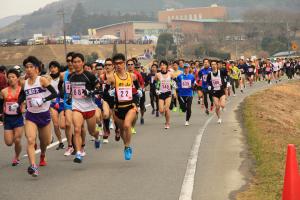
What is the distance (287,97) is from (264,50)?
8449 cm

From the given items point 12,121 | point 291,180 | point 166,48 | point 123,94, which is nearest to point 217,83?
point 123,94

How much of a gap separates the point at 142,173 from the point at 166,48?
9436 cm

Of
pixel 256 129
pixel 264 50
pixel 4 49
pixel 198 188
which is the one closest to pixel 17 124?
pixel 198 188

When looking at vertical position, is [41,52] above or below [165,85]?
below

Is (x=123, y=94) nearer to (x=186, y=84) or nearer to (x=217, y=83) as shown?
(x=186, y=84)

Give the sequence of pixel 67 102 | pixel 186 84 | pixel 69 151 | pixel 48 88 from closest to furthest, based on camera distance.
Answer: pixel 48 88, pixel 67 102, pixel 69 151, pixel 186 84

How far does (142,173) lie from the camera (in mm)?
10375

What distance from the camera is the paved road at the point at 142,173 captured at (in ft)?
28.7

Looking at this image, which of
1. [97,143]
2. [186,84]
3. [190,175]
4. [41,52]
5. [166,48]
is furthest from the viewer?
[166,48]

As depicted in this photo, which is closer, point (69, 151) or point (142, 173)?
point (142, 173)

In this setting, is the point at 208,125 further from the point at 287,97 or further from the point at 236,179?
the point at 287,97

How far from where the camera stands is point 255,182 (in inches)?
378

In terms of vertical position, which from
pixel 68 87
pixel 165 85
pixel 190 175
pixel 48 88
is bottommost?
pixel 190 175

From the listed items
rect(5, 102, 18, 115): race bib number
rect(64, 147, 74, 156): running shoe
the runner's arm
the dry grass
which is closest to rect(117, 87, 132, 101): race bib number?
the runner's arm
